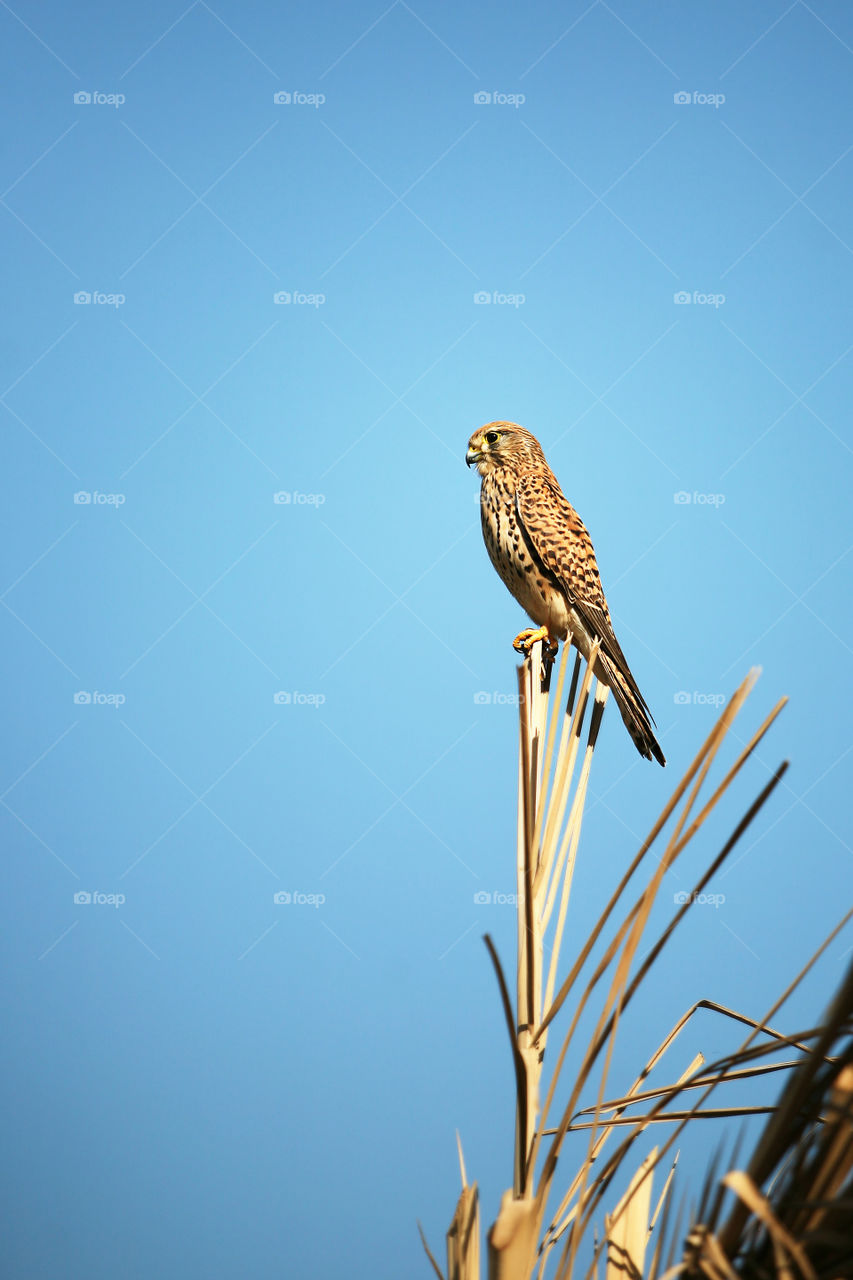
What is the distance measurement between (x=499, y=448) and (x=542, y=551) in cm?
48

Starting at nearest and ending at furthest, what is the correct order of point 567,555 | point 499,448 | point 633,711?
point 633,711 < point 567,555 < point 499,448

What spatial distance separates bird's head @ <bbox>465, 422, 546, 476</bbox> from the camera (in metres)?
2.59

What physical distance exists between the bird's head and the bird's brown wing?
0.68 ft

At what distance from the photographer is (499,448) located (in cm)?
261

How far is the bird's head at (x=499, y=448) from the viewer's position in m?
2.59

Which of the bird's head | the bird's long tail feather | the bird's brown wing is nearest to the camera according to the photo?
the bird's long tail feather

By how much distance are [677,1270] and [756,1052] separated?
5.2 inches

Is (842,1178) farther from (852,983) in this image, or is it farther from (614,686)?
(614,686)

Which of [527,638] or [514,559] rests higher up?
[514,559]

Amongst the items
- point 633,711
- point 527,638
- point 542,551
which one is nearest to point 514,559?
point 542,551

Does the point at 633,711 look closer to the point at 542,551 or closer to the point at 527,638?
the point at 527,638

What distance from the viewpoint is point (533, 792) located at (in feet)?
2.21

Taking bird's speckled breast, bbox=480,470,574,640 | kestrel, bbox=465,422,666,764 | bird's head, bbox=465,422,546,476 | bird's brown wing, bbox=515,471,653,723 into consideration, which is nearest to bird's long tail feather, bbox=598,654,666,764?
kestrel, bbox=465,422,666,764

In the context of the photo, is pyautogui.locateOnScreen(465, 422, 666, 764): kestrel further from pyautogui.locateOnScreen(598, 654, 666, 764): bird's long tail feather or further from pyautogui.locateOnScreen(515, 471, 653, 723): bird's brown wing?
pyautogui.locateOnScreen(598, 654, 666, 764): bird's long tail feather
